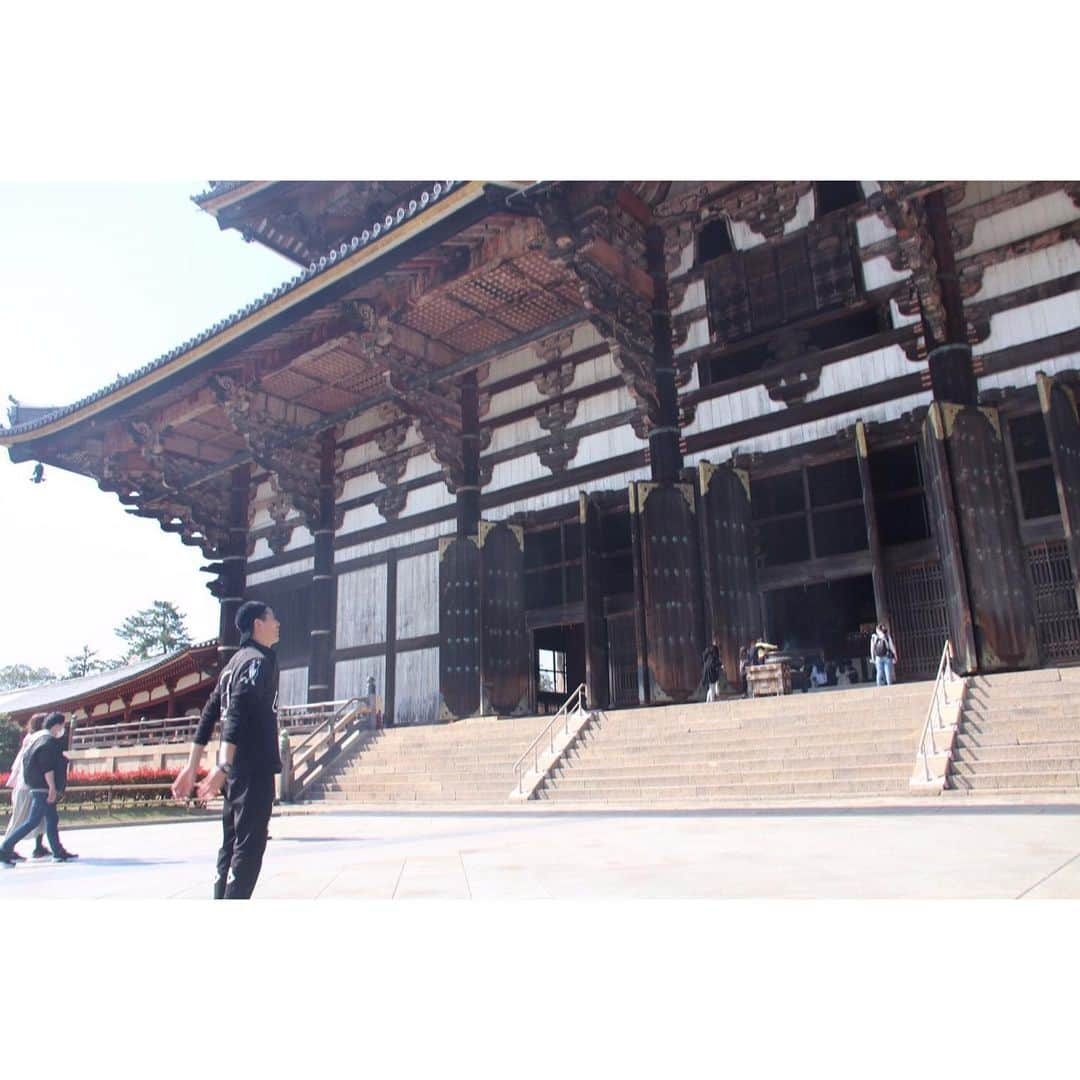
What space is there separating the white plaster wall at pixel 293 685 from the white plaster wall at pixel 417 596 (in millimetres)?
2957

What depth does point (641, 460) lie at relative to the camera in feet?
49.5

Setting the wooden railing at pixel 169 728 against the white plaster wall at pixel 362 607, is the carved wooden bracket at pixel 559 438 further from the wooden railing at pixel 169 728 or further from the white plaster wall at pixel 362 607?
the wooden railing at pixel 169 728

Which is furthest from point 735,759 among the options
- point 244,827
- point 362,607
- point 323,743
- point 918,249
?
point 362,607

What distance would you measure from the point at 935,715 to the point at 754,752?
1913mm

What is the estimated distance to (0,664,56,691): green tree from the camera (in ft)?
53.6

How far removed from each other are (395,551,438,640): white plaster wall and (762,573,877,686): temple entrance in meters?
7.09

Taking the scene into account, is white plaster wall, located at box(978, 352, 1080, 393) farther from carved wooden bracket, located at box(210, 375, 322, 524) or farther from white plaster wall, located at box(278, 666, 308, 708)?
white plaster wall, located at box(278, 666, 308, 708)

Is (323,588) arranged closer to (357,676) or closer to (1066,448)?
(357,676)

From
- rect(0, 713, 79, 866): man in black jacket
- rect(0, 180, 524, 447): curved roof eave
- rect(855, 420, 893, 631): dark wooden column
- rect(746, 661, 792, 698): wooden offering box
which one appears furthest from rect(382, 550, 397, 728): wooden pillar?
rect(0, 713, 79, 866): man in black jacket

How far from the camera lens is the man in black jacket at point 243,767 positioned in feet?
10.9

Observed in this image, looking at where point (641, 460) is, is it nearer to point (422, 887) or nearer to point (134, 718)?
point (422, 887)

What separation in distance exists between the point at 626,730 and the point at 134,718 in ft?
49.8

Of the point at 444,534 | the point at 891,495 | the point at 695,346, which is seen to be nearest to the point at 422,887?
the point at 891,495

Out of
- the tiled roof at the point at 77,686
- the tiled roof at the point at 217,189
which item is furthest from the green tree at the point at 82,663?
the tiled roof at the point at 217,189
